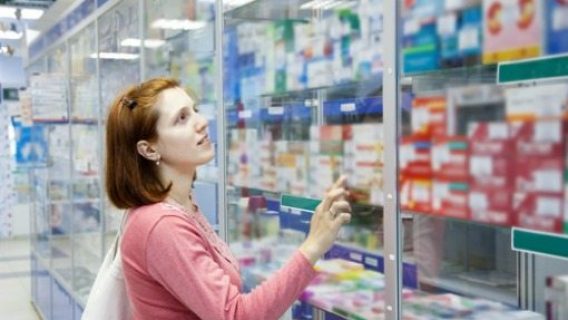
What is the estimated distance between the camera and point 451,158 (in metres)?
1.48

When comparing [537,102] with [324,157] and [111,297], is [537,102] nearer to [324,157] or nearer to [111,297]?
[324,157]

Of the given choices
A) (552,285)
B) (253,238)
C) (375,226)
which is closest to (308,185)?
(375,226)

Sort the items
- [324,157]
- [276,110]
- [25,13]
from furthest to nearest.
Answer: [25,13] < [276,110] < [324,157]

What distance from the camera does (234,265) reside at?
1.80m

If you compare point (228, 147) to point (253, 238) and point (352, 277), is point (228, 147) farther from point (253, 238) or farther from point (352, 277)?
point (352, 277)

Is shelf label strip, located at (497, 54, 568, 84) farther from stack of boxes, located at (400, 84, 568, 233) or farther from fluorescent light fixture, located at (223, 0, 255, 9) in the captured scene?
fluorescent light fixture, located at (223, 0, 255, 9)

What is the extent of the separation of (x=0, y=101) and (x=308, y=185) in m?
10.3

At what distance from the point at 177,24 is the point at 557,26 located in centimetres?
225

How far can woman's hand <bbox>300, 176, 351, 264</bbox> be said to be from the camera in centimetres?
153

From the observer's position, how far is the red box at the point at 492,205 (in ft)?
4.42

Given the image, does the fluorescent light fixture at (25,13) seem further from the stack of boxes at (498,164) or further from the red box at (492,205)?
the red box at (492,205)

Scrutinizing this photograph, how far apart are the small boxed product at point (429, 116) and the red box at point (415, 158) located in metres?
0.02

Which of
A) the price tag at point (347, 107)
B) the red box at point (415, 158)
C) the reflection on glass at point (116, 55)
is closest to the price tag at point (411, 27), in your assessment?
the red box at point (415, 158)

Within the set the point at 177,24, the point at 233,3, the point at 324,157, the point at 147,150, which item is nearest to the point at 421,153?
the point at 324,157
